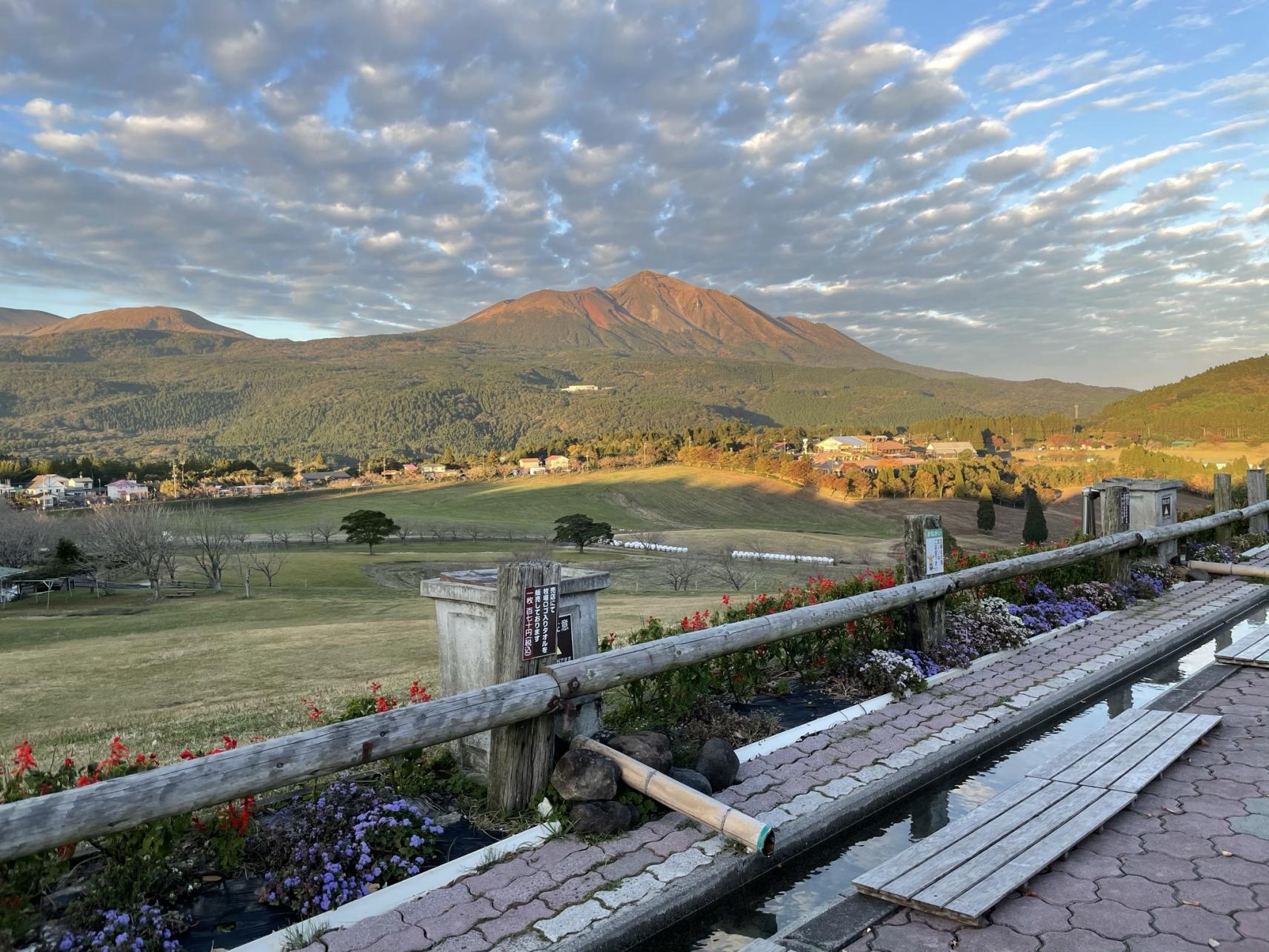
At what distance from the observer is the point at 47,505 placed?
84.5m

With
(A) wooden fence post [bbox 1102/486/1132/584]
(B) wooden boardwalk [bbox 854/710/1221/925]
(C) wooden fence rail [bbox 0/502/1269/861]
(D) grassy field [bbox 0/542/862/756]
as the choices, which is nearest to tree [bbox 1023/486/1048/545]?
(D) grassy field [bbox 0/542/862/756]

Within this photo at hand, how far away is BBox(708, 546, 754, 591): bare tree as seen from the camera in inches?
1860

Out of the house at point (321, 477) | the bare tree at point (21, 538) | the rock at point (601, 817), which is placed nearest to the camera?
the rock at point (601, 817)

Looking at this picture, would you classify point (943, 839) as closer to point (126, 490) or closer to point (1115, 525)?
point (1115, 525)

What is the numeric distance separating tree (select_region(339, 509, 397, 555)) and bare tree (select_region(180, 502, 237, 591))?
35.7 ft

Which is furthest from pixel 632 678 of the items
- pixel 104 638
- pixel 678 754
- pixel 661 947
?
pixel 104 638

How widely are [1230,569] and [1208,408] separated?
139 metres

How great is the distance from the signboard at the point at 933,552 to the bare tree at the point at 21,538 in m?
54.6

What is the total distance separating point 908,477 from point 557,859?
10615cm

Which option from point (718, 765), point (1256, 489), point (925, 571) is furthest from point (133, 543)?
point (1256, 489)

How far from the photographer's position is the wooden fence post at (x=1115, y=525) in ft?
34.9

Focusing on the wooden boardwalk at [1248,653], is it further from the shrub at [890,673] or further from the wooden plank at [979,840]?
the wooden plank at [979,840]

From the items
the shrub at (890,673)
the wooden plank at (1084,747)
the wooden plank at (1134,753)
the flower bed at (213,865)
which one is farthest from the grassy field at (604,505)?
the flower bed at (213,865)

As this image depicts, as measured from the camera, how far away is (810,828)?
157 inches
